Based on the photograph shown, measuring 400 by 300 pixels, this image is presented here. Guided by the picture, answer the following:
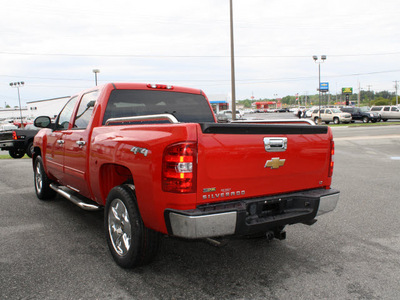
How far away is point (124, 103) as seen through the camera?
460 cm

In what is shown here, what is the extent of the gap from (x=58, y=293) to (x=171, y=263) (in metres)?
1.12

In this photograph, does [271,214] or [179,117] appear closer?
[271,214]

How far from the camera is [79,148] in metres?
4.55

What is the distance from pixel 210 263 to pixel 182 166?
1.36 metres

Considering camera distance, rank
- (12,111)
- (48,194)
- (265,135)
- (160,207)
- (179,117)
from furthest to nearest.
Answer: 1. (12,111)
2. (48,194)
3. (179,117)
4. (265,135)
5. (160,207)

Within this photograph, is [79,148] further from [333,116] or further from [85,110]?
[333,116]

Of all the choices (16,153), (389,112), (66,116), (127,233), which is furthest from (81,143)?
(389,112)

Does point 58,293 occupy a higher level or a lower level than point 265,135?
lower

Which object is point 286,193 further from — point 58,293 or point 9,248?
point 9,248

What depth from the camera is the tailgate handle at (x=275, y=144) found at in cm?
331

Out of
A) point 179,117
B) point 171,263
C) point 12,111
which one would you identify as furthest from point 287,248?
point 12,111

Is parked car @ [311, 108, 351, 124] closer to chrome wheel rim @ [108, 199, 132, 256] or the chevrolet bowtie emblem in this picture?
the chevrolet bowtie emblem

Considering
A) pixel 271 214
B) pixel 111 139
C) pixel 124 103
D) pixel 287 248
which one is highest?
pixel 124 103

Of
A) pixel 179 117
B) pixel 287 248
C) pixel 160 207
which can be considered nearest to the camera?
pixel 160 207
